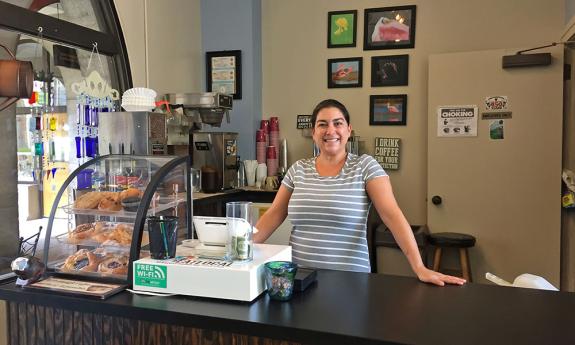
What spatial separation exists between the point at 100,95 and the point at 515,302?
285 cm

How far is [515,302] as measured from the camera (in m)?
1.40

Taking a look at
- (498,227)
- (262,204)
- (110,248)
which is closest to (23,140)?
(110,248)

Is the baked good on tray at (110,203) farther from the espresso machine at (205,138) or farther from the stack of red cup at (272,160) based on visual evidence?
the stack of red cup at (272,160)

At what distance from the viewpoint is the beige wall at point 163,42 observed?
378cm

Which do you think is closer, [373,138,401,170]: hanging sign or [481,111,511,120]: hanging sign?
[481,111,511,120]: hanging sign

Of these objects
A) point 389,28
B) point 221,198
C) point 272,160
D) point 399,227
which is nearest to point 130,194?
point 399,227

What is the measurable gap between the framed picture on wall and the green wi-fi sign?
3.37 metres

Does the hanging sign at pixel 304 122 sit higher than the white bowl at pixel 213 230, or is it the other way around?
the hanging sign at pixel 304 122

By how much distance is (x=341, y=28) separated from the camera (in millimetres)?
4402

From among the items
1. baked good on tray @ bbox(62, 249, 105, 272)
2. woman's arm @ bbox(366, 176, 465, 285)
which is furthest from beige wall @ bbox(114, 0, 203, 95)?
woman's arm @ bbox(366, 176, 465, 285)

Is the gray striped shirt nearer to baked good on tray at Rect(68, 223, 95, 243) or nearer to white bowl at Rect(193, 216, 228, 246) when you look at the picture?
white bowl at Rect(193, 216, 228, 246)

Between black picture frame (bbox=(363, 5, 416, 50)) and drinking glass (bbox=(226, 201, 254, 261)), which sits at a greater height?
black picture frame (bbox=(363, 5, 416, 50))

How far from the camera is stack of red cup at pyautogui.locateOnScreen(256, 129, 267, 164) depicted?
4.53 m

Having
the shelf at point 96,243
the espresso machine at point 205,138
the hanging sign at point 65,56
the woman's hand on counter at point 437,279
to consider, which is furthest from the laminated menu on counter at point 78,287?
the espresso machine at point 205,138
